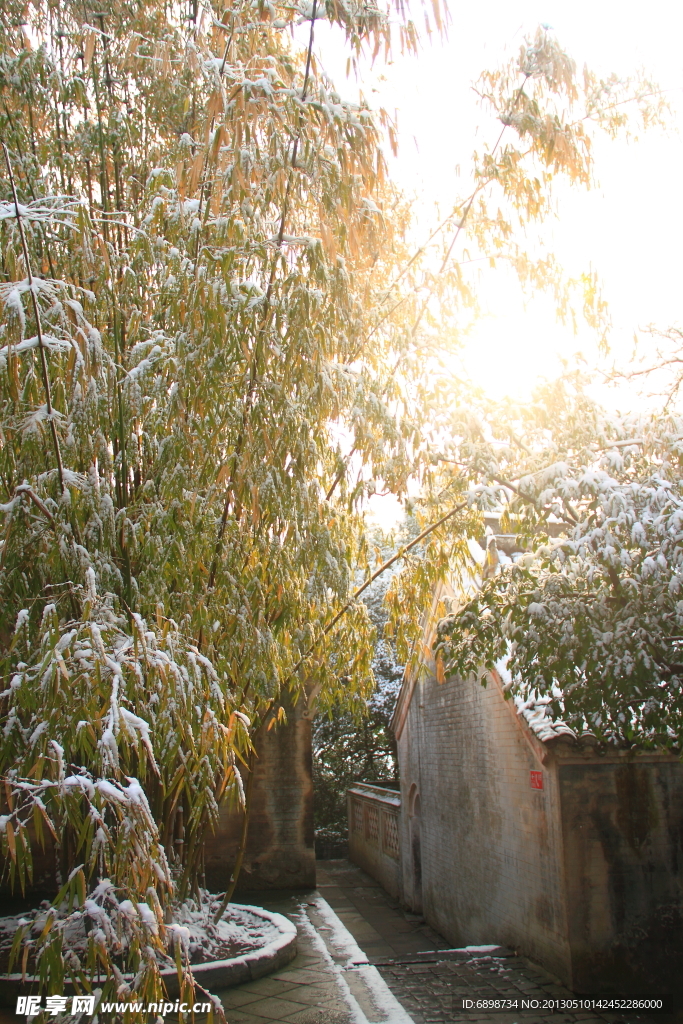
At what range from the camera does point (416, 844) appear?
13211mm

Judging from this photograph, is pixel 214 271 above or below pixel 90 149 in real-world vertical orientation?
below

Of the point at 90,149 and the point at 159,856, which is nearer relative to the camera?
the point at 159,856

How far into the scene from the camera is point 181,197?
13.3ft

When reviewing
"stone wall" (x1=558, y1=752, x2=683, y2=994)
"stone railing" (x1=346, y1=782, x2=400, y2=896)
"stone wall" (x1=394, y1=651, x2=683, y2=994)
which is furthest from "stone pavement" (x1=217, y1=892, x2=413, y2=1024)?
"stone railing" (x1=346, y1=782, x2=400, y2=896)

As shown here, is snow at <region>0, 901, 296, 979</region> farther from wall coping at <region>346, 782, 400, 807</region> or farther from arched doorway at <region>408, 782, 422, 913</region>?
wall coping at <region>346, 782, 400, 807</region>

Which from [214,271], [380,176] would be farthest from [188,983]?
[380,176]

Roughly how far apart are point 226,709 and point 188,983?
3.66 ft

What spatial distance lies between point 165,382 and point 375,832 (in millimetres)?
14328

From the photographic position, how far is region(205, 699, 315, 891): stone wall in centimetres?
995

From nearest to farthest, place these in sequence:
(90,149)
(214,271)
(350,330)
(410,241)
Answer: (214,271) → (350,330) → (90,149) → (410,241)

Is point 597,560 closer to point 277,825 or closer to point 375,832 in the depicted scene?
point 277,825

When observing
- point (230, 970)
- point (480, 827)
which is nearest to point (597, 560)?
point (230, 970)

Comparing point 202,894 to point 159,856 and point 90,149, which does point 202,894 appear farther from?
point 90,149

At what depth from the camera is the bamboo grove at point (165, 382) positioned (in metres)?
2.75
